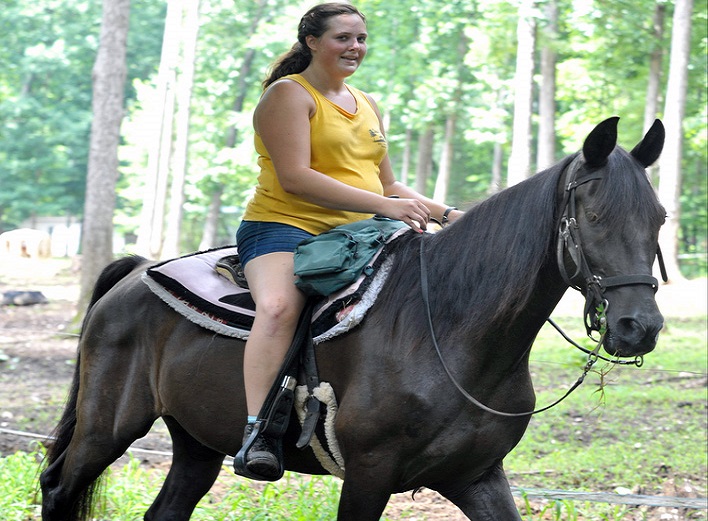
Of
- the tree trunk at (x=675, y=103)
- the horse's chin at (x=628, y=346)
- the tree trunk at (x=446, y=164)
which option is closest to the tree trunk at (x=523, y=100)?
the tree trunk at (x=675, y=103)

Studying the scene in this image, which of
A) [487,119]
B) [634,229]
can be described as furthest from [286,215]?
[487,119]

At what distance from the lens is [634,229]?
2.91m

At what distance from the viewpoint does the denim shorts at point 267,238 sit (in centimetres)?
372

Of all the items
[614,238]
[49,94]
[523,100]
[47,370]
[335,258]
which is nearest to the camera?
[614,238]

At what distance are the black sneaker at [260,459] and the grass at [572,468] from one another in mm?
1293

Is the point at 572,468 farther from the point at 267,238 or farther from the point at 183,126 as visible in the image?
the point at 183,126

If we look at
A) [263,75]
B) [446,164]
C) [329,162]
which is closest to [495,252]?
[329,162]

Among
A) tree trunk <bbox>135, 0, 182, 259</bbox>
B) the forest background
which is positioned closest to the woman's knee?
the forest background

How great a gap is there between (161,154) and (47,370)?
15.5 m

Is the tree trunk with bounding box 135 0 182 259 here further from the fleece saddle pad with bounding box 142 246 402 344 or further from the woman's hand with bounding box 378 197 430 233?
the woman's hand with bounding box 378 197 430 233

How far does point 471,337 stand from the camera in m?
3.39

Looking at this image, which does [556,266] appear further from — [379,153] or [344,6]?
[344,6]

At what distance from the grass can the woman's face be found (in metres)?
1.63

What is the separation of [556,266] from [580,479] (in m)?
3.63
